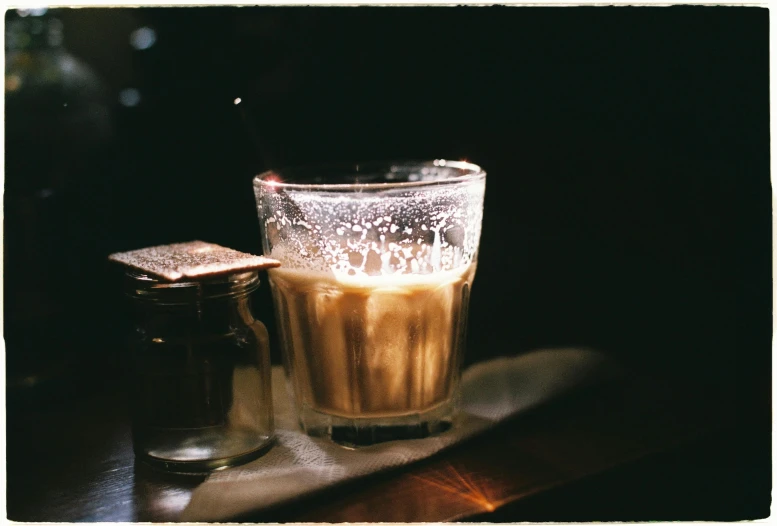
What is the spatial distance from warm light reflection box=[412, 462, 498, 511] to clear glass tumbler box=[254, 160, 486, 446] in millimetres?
67

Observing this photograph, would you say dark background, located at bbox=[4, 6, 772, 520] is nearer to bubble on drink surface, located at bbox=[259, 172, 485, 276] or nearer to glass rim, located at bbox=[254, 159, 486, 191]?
glass rim, located at bbox=[254, 159, 486, 191]

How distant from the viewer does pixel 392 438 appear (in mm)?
575

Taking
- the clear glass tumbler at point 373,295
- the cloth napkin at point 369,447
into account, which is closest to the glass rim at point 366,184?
the clear glass tumbler at point 373,295

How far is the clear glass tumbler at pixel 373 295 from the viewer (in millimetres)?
542

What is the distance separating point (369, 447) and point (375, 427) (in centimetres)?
2

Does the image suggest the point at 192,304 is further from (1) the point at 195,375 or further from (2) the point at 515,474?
(2) the point at 515,474

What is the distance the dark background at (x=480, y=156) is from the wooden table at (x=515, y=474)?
73 millimetres

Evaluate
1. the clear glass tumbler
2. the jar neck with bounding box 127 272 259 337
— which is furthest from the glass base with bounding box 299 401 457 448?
the jar neck with bounding box 127 272 259 337

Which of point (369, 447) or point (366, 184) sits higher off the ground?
point (366, 184)

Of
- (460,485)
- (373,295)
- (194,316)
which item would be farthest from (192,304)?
(460,485)

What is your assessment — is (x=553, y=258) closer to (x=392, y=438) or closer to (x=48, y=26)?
(x=392, y=438)

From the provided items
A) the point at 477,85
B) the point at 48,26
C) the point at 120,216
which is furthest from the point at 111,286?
the point at 477,85

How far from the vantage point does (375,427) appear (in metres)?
0.58

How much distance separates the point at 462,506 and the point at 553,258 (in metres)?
0.35
